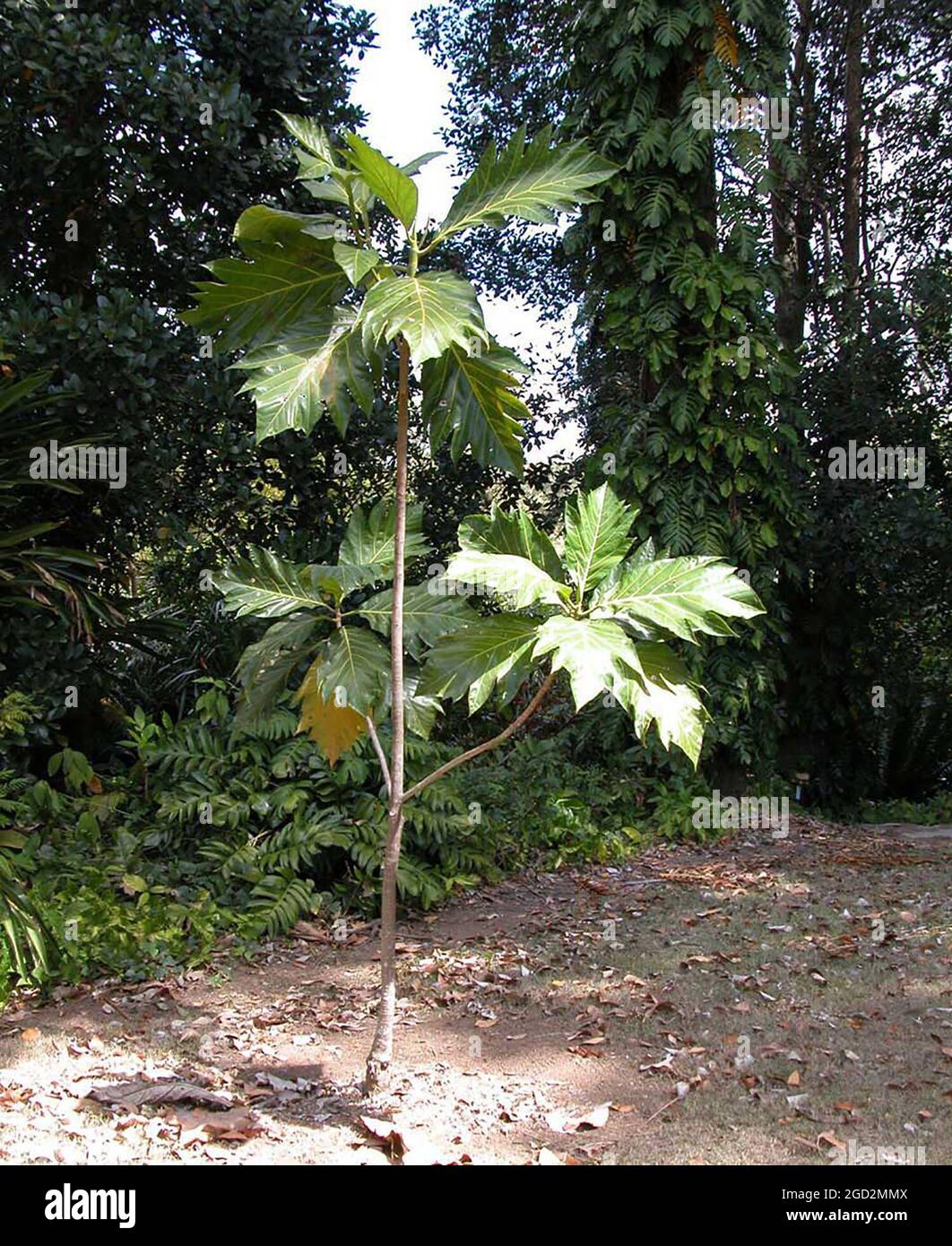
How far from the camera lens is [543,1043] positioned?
3973 millimetres

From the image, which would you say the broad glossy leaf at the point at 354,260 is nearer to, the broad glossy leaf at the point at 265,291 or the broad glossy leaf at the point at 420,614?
the broad glossy leaf at the point at 265,291

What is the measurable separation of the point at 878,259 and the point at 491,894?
23.0ft

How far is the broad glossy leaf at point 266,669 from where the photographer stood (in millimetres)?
3350

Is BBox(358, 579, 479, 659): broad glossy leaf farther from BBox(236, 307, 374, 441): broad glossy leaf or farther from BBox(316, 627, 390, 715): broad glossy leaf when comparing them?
BBox(236, 307, 374, 441): broad glossy leaf

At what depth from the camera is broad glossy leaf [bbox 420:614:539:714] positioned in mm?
2988

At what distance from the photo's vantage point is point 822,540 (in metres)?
8.16

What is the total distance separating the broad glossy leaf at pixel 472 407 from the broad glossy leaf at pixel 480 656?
53 cm

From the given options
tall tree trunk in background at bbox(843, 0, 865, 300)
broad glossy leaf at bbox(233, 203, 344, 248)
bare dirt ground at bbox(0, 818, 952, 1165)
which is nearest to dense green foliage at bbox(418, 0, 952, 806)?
tall tree trunk in background at bbox(843, 0, 865, 300)

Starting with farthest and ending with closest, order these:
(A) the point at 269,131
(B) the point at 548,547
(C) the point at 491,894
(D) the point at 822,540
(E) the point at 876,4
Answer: (E) the point at 876,4
(D) the point at 822,540
(A) the point at 269,131
(C) the point at 491,894
(B) the point at 548,547

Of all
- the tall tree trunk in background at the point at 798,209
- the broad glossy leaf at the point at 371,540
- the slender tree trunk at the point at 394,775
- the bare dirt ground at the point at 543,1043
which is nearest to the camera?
the bare dirt ground at the point at 543,1043

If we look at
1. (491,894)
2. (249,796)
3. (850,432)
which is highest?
(850,432)

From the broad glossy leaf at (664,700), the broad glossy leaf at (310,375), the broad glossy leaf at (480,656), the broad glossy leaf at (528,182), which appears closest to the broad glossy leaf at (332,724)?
→ the broad glossy leaf at (480,656)
